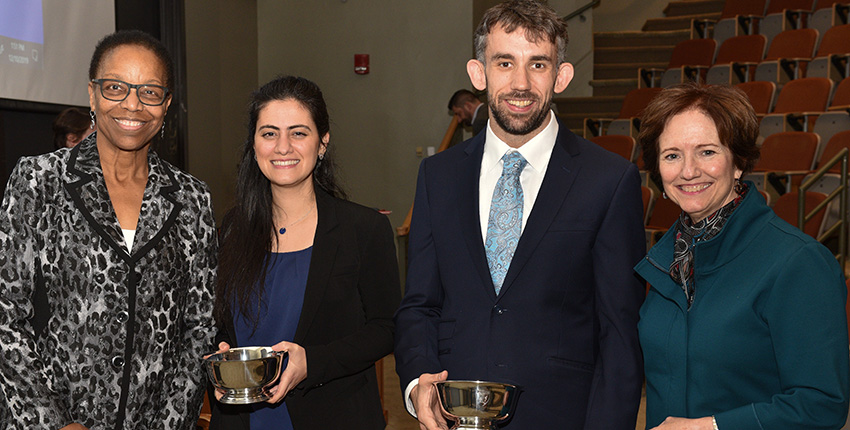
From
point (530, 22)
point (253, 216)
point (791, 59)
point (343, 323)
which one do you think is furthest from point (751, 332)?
point (791, 59)

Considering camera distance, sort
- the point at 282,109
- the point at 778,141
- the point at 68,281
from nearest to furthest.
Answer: the point at 68,281 → the point at 282,109 → the point at 778,141

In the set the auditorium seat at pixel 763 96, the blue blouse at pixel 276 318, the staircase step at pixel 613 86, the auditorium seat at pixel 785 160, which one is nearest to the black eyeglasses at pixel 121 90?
the blue blouse at pixel 276 318

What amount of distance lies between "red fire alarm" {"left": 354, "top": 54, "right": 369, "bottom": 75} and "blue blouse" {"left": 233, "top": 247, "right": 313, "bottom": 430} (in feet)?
19.7

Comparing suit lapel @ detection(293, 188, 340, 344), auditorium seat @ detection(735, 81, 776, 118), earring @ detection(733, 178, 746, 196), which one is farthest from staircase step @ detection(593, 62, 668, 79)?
earring @ detection(733, 178, 746, 196)

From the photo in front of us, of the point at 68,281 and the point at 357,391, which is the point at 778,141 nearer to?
the point at 357,391

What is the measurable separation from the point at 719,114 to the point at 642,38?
8154mm

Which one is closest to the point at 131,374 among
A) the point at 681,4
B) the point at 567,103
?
the point at 567,103

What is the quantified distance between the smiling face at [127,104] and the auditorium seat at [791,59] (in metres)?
6.55

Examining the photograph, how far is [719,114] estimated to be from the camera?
134 centimetres

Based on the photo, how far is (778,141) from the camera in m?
5.51

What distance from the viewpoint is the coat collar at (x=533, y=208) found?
1.44m

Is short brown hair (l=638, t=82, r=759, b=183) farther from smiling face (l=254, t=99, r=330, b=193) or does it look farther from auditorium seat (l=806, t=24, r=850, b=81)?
auditorium seat (l=806, t=24, r=850, b=81)

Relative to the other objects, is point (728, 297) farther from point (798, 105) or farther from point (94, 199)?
point (798, 105)

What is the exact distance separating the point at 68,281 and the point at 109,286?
74 mm
